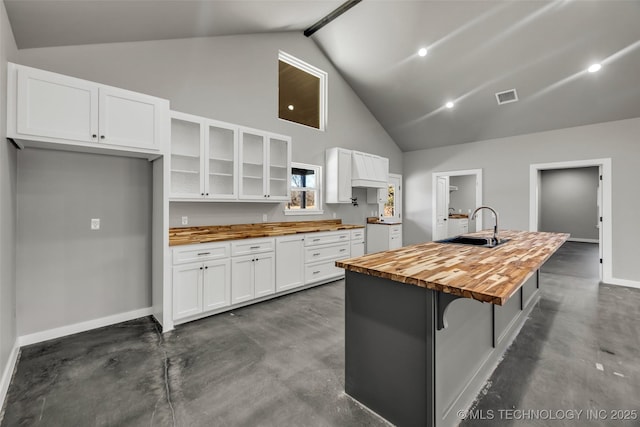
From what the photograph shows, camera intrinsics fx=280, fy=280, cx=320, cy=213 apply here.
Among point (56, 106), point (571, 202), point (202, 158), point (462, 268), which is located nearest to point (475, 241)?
point (462, 268)

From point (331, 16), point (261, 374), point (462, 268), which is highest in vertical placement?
point (331, 16)

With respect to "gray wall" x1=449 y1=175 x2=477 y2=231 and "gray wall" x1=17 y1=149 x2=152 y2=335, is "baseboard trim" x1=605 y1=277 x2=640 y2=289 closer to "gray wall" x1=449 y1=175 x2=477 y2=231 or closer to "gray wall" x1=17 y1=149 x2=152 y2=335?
"gray wall" x1=449 y1=175 x2=477 y2=231

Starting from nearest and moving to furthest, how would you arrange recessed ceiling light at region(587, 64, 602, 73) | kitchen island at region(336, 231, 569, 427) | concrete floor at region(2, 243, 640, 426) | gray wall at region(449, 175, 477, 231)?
kitchen island at region(336, 231, 569, 427)
concrete floor at region(2, 243, 640, 426)
recessed ceiling light at region(587, 64, 602, 73)
gray wall at region(449, 175, 477, 231)

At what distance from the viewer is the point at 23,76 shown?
84.4 inches

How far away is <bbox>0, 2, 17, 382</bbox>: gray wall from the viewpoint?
76.5 inches

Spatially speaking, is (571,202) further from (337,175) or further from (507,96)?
(337,175)

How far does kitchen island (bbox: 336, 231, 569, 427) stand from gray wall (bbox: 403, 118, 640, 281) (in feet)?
13.4

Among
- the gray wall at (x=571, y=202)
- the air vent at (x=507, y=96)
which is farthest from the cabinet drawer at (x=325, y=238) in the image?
the gray wall at (x=571, y=202)

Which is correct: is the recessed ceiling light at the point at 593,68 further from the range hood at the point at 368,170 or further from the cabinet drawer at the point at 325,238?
the cabinet drawer at the point at 325,238

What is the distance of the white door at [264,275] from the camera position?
3527mm

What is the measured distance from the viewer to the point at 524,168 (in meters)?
5.57

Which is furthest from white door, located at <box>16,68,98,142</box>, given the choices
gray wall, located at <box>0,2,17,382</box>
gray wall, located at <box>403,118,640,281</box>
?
gray wall, located at <box>403,118,640,281</box>

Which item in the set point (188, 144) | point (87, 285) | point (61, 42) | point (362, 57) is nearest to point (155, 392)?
point (87, 285)

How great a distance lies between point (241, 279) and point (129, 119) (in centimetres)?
202
